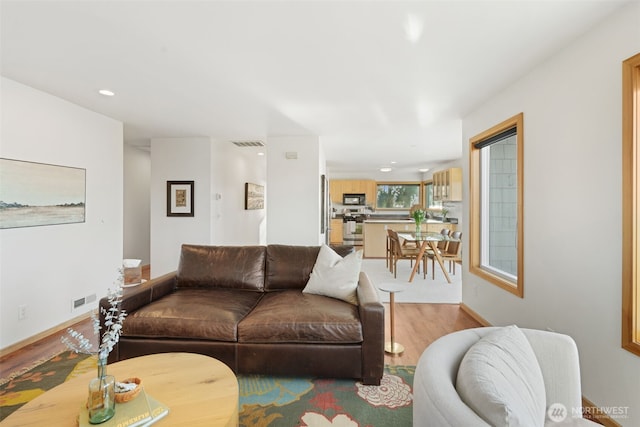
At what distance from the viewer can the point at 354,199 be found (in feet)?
33.2

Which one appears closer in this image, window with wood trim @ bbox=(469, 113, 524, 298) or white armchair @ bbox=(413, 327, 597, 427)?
white armchair @ bbox=(413, 327, 597, 427)

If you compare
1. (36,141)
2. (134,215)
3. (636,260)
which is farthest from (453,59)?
(134,215)

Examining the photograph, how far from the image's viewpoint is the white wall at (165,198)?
195 inches

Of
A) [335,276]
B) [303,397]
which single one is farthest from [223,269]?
[303,397]

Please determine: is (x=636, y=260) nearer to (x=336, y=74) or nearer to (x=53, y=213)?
(x=336, y=74)

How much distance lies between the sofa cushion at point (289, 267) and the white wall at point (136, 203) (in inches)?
175

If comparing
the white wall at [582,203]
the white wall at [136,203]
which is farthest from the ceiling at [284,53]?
the white wall at [136,203]

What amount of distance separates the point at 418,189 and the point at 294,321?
28.8 feet

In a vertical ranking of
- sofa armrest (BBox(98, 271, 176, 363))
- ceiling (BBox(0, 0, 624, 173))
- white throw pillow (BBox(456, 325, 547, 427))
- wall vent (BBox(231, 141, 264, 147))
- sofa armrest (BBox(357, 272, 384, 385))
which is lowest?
sofa armrest (BBox(357, 272, 384, 385))

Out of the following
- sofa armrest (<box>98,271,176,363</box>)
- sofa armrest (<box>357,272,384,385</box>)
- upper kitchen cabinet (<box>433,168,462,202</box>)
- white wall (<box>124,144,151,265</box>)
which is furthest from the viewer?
upper kitchen cabinet (<box>433,168,462,202</box>)

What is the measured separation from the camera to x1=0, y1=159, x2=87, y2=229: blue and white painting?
2.71 m

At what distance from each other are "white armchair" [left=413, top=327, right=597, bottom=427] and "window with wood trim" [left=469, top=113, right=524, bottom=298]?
1757 millimetres

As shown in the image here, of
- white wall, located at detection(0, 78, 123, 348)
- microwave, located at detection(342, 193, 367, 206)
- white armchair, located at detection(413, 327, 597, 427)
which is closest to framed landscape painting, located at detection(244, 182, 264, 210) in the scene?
white wall, located at detection(0, 78, 123, 348)

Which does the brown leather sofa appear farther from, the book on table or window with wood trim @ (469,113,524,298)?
window with wood trim @ (469,113,524,298)
